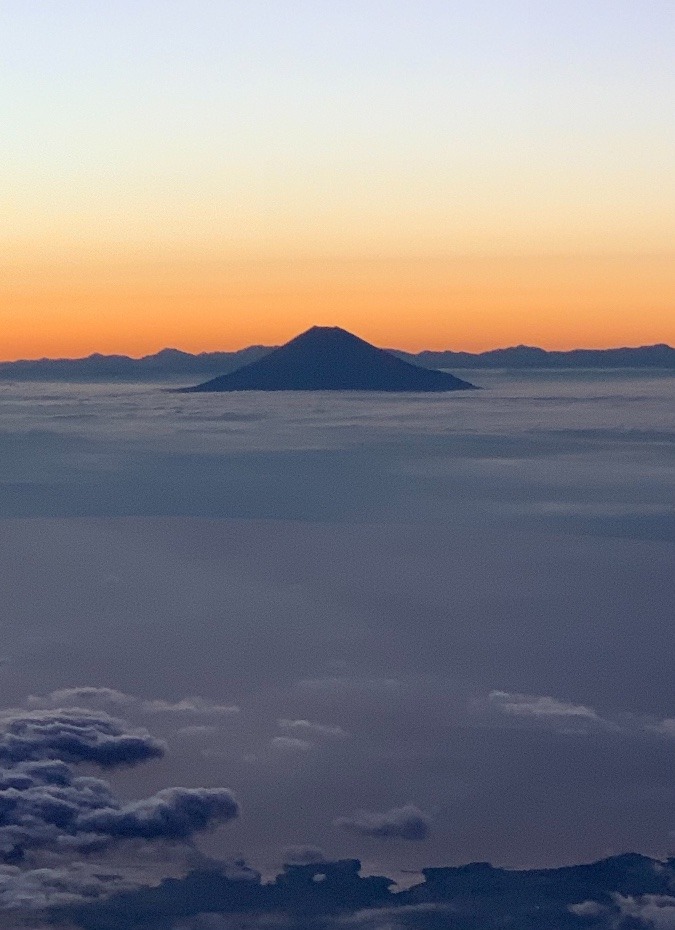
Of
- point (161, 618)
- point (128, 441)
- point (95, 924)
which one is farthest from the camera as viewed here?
point (128, 441)

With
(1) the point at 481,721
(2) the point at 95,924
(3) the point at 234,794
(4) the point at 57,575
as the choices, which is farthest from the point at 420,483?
(2) the point at 95,924

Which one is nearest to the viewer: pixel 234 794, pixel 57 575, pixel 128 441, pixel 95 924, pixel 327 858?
pixel 95 924

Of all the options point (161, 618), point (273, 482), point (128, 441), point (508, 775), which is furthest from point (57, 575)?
point (128, 441)

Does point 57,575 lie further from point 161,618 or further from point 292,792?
point 292,792

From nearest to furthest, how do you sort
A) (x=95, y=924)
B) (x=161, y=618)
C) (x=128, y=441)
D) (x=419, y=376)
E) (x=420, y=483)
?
(x=95, y=924)
(x=161, y=618)
(x=420, y=483)
(x=128, y=441)
(x=419, y=376)

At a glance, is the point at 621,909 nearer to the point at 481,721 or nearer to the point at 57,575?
the point at 481,721

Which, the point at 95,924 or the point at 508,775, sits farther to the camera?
the point at 508,775

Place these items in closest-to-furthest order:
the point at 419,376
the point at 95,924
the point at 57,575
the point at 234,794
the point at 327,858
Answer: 1. the point at 95,924
2. the point at 327,858
3. the point at 234,794
4. the point at 57,575
5. the point at 419,376

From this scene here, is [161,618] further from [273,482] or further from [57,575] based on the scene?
[273,482]
